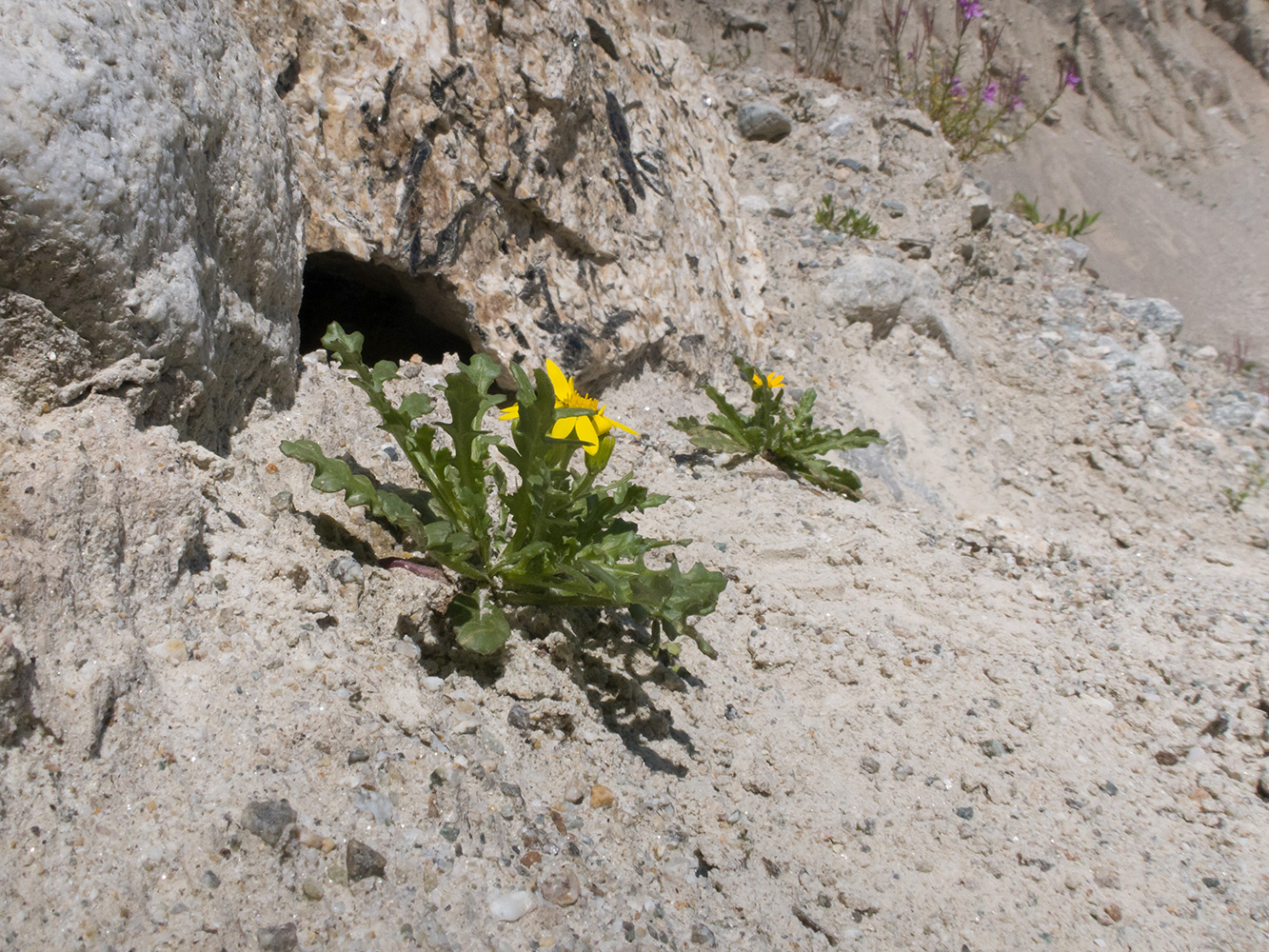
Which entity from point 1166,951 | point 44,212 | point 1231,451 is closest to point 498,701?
point 44,212

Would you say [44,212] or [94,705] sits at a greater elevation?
[44,212]

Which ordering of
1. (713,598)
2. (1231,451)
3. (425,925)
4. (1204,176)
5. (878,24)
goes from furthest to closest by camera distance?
(1204,176)
(878,24)
(1231,451)
(713,598)
(425,925)

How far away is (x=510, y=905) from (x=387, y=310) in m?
2.51

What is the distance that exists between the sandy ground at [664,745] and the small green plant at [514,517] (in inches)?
4.1

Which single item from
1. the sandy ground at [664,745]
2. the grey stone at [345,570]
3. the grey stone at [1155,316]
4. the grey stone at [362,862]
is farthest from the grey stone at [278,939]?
the grey stone at [1155,316]

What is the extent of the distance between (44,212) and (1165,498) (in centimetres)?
472

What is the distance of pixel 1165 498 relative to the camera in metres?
4.30

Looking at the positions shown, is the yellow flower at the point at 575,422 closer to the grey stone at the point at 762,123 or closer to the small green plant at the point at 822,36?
the grey stone at the point at 762,123

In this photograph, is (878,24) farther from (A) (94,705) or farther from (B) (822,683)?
(A) (94,705)

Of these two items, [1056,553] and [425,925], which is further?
[1056,553]

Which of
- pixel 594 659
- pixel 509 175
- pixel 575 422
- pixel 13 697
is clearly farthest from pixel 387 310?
pixel 13 697

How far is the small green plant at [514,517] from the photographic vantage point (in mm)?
1829

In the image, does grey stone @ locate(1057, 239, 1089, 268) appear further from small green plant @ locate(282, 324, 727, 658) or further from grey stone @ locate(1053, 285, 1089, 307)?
small green plant @ locate(282, 324, 727, 658)

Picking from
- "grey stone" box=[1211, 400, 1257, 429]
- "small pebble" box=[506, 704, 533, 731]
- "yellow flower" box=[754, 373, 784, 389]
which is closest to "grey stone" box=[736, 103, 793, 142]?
"yellow flower" box=[754, 373, 784, 389]
